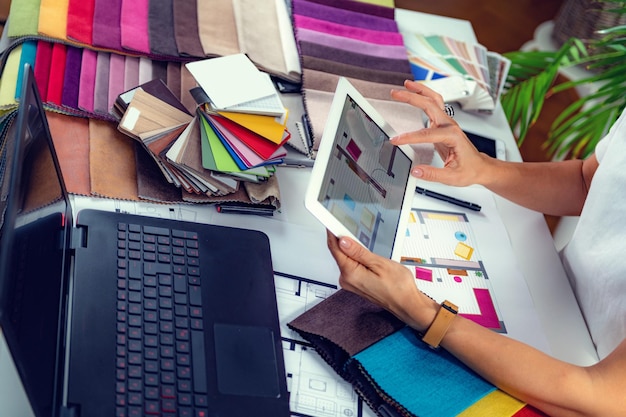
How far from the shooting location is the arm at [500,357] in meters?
1.05

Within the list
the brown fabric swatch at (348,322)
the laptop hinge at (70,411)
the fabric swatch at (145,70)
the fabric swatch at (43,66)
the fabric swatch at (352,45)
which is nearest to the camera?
the laptop hinge at (70,411)

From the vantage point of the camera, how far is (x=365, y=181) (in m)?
1.13

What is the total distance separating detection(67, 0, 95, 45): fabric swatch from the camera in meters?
1.38

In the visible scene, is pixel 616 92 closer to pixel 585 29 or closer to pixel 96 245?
pixel 585 29

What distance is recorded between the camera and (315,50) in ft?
5.24

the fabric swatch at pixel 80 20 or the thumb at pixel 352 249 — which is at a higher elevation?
the fabric swatch at pixel 80 20

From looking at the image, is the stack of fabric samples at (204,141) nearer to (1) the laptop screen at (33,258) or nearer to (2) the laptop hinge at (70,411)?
(1) the laptop screen at (33,258)

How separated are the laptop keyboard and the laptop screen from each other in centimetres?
8

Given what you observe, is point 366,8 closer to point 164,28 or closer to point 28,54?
point 164,28

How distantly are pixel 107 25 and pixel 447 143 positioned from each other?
71 cm

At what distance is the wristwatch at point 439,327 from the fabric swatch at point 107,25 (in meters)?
0.81

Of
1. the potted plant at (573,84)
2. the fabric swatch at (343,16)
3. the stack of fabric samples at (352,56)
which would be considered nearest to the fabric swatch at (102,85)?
the stack of fabric samples at (352,56)

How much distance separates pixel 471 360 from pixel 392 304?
15 cm

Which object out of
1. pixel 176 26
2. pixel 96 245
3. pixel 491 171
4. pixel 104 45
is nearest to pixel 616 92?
pixel 491 171
